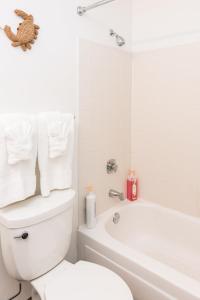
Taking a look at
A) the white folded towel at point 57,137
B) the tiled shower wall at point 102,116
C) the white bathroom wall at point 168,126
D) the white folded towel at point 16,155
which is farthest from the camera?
the white bathroom wall at point 168,126

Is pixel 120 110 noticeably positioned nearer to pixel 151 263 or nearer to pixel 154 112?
pixel 154 112

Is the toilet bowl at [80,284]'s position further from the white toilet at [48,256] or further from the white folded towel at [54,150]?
the white folded towel at [54,150]

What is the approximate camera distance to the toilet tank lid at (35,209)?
112 centimetres

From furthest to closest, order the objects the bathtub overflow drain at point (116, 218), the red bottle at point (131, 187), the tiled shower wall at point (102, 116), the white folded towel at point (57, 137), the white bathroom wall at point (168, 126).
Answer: the red bottle at point (131, 187), the bathtub overflow drain at point (116, 218), the white bathroom wall at point (168, 126), the tiled shower wall at point (102, 116), the white folded towel at point (57, 137)

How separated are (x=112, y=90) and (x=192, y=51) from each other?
66cm

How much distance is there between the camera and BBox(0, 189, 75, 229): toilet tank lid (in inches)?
44.0

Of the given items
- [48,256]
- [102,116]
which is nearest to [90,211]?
[48,256]

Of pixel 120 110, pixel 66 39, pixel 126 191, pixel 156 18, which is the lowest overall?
pixel 126 191

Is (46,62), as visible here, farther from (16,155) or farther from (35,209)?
(35,209)

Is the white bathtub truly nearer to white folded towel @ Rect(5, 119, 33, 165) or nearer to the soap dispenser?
the soap dispenser

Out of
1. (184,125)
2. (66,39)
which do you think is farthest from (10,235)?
(184,125)

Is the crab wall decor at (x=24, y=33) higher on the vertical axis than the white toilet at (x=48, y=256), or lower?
higher

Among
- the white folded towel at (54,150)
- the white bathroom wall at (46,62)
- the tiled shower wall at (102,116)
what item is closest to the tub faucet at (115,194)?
the tiled shower wall at (102,116)

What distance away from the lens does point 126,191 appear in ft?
7.22
